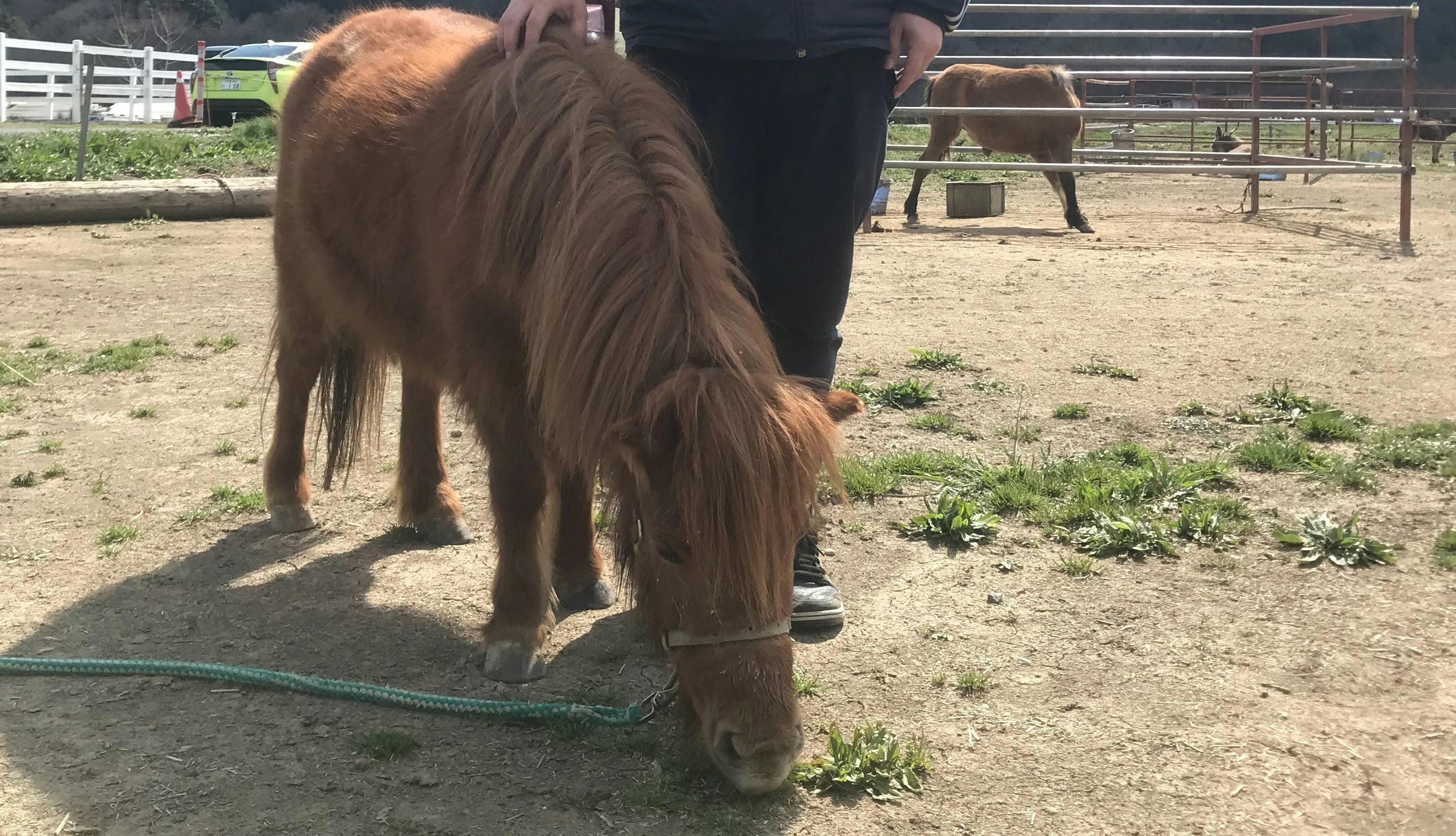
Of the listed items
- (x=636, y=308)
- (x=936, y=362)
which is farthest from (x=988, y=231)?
(x=636, y=308)

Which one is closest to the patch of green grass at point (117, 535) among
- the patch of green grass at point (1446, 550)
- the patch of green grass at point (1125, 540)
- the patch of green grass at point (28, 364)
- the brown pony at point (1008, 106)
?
the patch of green grass at point (28, 364)

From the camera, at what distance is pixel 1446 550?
334cm

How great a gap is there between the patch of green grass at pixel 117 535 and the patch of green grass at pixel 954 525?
96.6 inches

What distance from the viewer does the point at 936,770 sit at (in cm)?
235

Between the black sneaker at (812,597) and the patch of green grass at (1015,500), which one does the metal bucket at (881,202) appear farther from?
the black sneaker at (812,597)

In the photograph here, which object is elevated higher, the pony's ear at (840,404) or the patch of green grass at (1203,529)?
the pony's ear at (840,404)

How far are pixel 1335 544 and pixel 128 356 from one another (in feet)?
17.2

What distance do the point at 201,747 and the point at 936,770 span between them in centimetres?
156

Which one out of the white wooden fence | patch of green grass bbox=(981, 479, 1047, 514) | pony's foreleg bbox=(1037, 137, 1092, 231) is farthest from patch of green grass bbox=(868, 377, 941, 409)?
the white wooden fence

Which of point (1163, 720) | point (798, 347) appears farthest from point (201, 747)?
point (1163, 720)

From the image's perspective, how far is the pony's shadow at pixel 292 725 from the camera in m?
2.21

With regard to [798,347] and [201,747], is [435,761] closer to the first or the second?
[201,747]

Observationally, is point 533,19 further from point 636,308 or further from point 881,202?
point 881,202

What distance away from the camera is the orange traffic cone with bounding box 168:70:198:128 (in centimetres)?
2270
